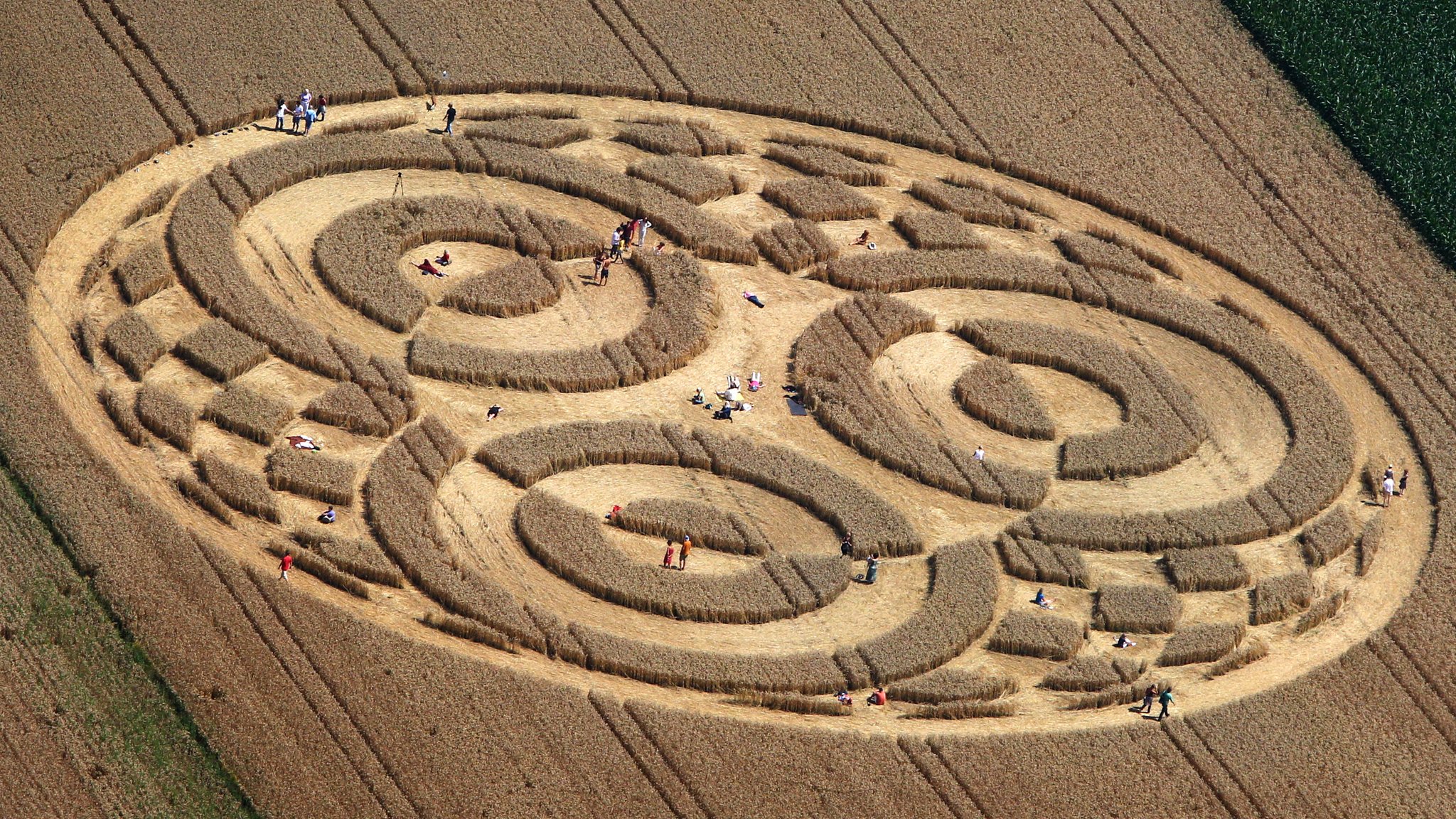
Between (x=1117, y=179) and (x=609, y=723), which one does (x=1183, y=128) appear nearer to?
(x=1117, y=179)

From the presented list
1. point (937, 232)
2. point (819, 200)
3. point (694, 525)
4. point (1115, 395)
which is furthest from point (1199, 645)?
point (819, 200)

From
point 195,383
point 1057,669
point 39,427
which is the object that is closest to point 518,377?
point 195,383

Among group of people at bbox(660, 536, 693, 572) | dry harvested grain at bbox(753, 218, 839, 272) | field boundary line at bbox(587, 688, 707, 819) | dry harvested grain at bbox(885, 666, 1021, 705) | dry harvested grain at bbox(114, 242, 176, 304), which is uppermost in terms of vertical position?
dry harvested grain at bbox(114, 242, 176, 304)

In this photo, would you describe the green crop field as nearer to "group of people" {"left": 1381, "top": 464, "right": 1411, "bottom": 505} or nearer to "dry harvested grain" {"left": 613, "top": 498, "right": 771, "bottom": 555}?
"group of people" {"left": 1381, "top": 464, "right": 1411, "bottom": 505}

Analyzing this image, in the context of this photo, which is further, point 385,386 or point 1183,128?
point 1183,128

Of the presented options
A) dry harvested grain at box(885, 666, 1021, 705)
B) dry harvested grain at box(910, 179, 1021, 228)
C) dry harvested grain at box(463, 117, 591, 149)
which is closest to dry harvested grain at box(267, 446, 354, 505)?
dry harvested grain at box(885, 666, 1021, 705)

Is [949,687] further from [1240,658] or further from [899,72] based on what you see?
[899,72]
